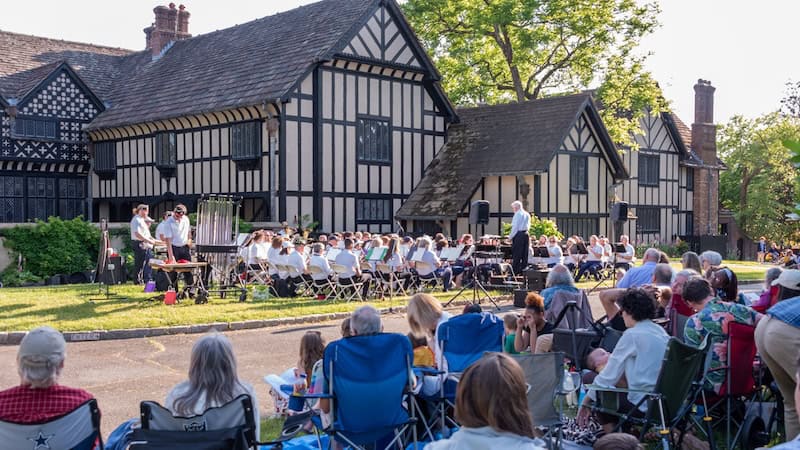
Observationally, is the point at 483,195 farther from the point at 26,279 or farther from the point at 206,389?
the point at 206,389

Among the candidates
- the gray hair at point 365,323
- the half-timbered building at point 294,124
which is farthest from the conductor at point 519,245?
the gray hair at point 365,323

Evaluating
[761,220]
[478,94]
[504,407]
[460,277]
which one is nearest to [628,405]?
[504,407]

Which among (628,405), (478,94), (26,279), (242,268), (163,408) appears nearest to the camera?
(163,408)

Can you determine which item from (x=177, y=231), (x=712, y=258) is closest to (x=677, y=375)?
(x=712, y=258)

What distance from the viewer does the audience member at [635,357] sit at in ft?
19.4

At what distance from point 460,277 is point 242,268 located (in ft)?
17.7

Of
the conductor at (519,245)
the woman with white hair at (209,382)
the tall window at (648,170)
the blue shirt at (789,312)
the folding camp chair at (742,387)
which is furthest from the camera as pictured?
the tall window at (648,170)

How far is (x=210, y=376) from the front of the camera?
4.47 meters

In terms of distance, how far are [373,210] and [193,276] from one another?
12422mm

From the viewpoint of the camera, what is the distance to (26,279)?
2142 cm

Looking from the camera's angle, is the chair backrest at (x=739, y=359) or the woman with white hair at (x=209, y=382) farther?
the chair backrest at (x=739, y=359)

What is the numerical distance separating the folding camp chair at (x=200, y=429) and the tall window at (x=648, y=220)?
114ft

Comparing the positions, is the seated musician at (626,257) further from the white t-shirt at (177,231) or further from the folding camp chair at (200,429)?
the folding camp chair at (200,429)

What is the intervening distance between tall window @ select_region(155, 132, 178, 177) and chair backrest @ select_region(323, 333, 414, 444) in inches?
964
